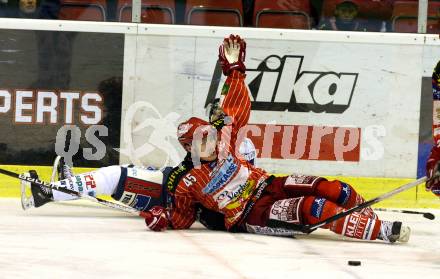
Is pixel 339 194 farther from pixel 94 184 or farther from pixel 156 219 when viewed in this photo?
pixel 94 184

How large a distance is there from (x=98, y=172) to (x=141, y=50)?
1361mm

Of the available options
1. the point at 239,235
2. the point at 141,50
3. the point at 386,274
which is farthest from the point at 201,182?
the point at 141,50

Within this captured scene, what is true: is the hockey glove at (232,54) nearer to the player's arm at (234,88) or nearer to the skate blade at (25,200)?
the player's arm at (234,88)

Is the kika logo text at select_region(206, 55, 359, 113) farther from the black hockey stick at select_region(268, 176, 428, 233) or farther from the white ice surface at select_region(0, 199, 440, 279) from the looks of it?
the black hockey stick at select_region(268, 176, 428, 233)

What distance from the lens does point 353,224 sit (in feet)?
17.6

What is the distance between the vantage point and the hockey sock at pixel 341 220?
536 cm

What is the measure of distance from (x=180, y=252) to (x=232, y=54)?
129cm

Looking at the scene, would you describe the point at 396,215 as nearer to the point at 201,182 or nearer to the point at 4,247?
the point at 201,182

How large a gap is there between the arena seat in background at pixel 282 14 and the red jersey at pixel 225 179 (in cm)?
162

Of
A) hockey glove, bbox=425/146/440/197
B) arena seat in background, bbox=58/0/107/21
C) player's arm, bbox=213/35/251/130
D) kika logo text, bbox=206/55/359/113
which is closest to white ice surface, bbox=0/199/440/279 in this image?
hockey glove, bbox=425/146/440/197

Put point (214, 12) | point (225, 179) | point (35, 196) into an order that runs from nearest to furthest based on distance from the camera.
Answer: point (225, 179)
point (35, 196)
point (214, 12)

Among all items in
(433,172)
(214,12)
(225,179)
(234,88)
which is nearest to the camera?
(433,172)

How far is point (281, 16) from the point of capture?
287 inches

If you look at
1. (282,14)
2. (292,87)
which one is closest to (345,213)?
(292,87)
